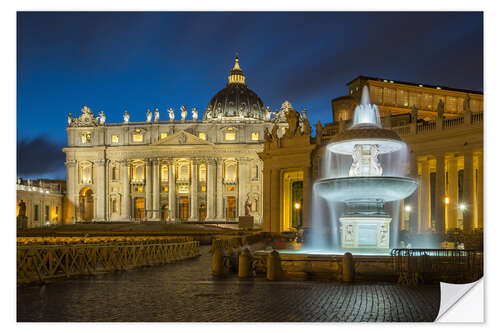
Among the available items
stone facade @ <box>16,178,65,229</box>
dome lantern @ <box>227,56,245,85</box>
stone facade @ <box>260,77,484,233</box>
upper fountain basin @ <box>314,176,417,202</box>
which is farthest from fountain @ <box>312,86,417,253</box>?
dome lantern @ <box>227,56,245,85</box>

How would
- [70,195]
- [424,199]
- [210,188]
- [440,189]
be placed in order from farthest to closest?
[70,195]
[210,188]
[424,199]
[440,189]

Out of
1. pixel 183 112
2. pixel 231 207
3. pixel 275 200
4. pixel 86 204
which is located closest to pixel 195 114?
pixel 183 112

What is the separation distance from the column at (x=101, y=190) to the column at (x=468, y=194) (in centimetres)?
8451

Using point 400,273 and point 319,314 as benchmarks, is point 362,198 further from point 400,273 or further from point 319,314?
point 319,314

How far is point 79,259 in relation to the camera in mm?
19609

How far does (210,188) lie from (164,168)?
10360mm

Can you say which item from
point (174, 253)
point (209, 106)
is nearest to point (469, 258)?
point (174, 253)

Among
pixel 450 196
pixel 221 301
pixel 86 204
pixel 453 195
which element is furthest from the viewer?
pixel 86 204

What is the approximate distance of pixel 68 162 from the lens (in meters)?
109

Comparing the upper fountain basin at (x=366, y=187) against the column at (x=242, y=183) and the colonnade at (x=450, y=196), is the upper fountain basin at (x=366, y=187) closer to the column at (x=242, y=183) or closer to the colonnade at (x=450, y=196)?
the colonnade at (x=450, y=196)

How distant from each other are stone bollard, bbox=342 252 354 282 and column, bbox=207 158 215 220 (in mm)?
85418

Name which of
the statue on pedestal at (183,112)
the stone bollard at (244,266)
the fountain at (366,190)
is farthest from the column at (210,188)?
the stone bollard at (244,266)

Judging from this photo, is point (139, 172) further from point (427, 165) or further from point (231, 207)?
point (427, 165)

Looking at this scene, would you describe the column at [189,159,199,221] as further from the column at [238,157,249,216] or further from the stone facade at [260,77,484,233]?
the stone facade at [260,77,484,233]
